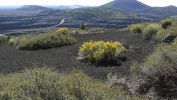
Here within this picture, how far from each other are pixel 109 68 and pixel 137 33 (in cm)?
1113

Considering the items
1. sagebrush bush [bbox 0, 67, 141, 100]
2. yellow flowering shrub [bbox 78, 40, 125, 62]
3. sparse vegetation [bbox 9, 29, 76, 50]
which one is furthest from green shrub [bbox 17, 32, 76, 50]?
sagebrush bush [bbox 0, 67, 141, 100]

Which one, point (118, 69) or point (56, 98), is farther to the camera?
point (118, 69)

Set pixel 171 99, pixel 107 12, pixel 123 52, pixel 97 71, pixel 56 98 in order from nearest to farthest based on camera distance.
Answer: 1. pixel 56 98
2. pixel 171 99
3. pixel 97 71
4. pixel 123 52
5. pixel 107 12

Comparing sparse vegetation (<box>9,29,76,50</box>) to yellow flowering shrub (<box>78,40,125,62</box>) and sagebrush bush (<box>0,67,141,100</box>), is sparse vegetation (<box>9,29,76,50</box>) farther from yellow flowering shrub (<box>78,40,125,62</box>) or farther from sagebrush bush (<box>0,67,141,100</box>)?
sagebrush bush (<box>0,67,141,100</box>)

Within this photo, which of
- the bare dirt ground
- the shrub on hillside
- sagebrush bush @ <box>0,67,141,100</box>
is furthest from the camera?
the bare dirt ground

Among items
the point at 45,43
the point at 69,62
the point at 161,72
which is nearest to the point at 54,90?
the point at 161,72

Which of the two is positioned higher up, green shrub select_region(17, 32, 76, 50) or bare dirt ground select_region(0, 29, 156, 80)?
bare dirt ground select_region(0, 29, 156, 80)

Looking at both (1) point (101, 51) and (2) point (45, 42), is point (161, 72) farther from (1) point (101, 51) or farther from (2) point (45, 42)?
(2) point (45, 42)

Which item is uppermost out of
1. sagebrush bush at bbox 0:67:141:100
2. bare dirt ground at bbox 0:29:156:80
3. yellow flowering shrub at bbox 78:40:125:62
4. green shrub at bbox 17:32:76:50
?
sagebrush bush at bbox 0:67:141:100

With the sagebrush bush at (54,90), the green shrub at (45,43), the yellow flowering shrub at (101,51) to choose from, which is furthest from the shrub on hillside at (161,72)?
the green shrub at (45,43)

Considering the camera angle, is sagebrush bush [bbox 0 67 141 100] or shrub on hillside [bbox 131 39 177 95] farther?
shrub on hillside [bbox 131 39 177 95]

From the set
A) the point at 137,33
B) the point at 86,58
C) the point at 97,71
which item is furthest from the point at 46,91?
the point at 137,33

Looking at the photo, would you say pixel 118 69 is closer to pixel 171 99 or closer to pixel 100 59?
pixel 100 59

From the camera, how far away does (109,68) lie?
11.4 metres
